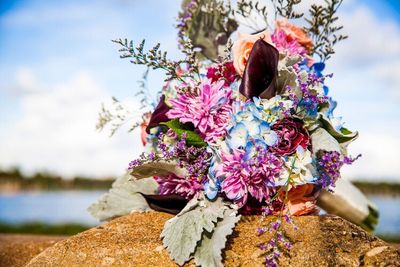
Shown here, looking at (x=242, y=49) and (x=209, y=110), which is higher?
(x=242, y=49)

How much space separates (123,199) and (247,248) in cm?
113

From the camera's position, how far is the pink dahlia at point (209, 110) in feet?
7.89

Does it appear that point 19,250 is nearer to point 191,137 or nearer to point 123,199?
point 123,199

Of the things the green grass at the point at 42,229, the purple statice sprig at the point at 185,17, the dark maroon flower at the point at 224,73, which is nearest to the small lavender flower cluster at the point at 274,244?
the dark maroon flower at the point at 224,73

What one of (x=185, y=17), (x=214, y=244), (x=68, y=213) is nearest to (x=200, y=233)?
(x=214, y=244)

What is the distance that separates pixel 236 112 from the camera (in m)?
2.37

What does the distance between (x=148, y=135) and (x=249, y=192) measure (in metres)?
0.92

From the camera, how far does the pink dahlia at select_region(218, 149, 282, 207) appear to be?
2227 millimetres

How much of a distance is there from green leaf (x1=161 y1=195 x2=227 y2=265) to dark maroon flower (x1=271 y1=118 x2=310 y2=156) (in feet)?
1.23

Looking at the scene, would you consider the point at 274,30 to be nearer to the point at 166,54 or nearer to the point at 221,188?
the point at 166,54

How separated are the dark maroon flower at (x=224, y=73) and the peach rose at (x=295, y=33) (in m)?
0.44

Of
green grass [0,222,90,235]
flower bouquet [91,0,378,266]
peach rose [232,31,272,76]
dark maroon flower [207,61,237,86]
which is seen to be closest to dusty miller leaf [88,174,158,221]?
flower bouquet [91,0,378,266]

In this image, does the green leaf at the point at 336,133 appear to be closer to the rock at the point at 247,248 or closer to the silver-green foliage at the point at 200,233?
the rock at the point at 247,248

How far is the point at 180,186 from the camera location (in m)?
2.54
